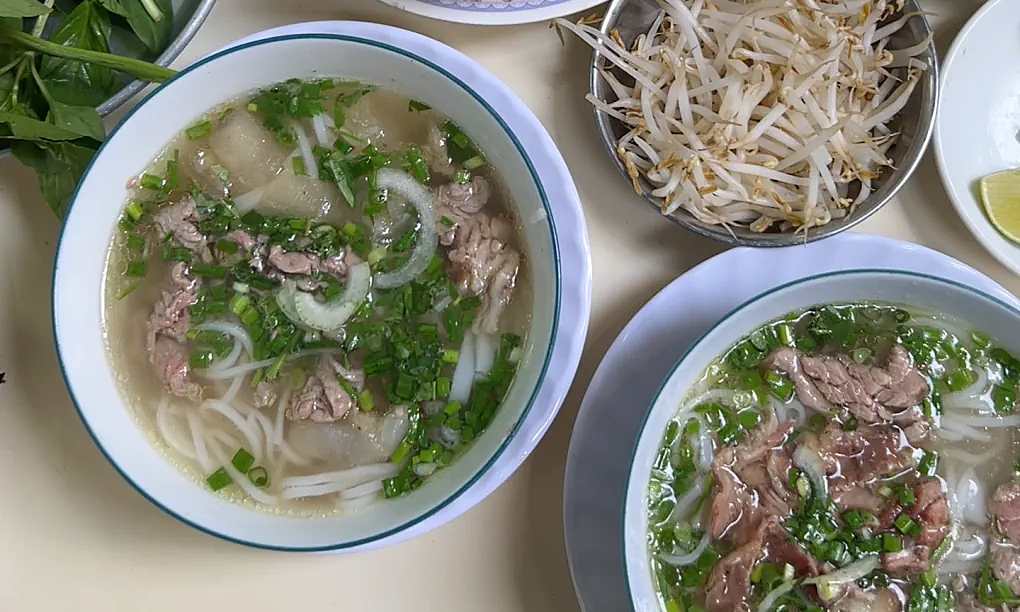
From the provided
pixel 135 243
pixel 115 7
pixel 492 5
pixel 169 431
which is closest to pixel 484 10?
pixel 492 5

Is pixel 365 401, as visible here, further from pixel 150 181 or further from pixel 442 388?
pixel 150 181

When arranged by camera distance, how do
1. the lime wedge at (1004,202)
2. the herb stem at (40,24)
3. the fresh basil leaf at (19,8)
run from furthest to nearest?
the lime wedge at (1004,202), the herb stem at (40,24), the fresh basil leaf at (19,8)

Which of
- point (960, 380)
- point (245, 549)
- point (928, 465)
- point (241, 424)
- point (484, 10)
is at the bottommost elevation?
point (245, 549)

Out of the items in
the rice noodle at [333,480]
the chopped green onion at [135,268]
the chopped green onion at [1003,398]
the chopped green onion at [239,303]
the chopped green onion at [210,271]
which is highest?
the chopped green onion at [135,268]

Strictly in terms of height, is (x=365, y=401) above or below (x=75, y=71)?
below

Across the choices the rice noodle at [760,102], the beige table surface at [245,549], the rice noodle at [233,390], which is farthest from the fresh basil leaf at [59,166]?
the rice noodle at [760,102]

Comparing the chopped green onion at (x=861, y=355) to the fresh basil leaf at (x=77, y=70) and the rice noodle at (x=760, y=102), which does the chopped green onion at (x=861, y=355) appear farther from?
the fresh basil leaf at (x=77, y=70)
